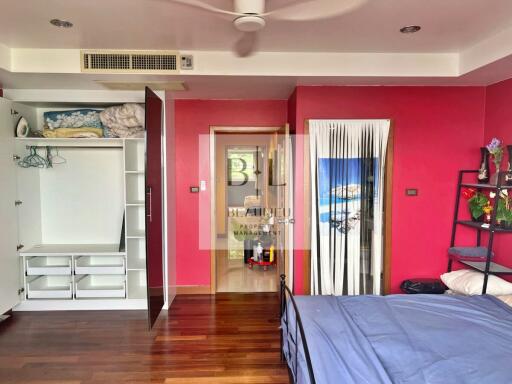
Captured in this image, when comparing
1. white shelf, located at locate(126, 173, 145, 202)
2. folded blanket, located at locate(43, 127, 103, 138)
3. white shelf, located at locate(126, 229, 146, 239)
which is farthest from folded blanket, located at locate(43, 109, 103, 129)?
white shelf, located at locate(126, 229, 146, 239)

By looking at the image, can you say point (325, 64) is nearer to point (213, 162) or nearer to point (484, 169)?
point (213, 162)

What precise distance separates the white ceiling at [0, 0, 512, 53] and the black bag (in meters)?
2.14

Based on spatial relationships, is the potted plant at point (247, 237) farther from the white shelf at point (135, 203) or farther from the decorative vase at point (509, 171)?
the decorative vase at point (509, 171)

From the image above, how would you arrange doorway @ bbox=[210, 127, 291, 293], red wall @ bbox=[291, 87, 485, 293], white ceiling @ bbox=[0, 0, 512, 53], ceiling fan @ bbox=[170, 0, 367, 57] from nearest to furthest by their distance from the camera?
ceiling fan @ bbox=[170, 0, 367, 57] → white ceiling @ bbox=[0, 0, 512, 53] → red wall @ bbox=[291, 87, 485, 293] → doorway @ bbox=[210, 127, 291, 293]

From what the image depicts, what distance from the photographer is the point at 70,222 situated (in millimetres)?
3840

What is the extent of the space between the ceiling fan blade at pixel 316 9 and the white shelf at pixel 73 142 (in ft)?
7.13

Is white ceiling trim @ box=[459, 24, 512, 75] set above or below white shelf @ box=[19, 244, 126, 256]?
above

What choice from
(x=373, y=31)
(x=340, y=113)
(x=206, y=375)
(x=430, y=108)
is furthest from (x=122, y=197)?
(x=430, y=108)

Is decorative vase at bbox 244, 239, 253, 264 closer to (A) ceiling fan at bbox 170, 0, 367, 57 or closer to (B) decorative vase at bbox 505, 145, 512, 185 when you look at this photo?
(B) decorative vase at bbox 505, 145, 512, 185

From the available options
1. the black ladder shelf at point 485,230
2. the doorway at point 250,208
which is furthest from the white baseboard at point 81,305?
the black ladder shelf at point 485,230

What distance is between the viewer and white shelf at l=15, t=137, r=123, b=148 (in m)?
3.49

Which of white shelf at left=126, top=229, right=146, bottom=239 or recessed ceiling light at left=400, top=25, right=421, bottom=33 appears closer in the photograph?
recessed ceiling light at left=400, top=25, right=421, bottom=33

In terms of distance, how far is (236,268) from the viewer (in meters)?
5.09

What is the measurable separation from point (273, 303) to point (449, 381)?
7.83 ft
